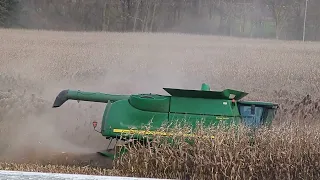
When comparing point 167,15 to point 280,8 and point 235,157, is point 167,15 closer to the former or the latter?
point 280,8

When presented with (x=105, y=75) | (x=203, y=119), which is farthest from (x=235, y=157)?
(x=105, y=75)

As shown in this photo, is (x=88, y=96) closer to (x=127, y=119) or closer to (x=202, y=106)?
(x=127, y=119)

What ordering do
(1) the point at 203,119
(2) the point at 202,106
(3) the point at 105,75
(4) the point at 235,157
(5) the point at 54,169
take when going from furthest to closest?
1. (3) the point at 105,75
2. (2) the point at 202,106
3. (1) the point at 203,119
4. (5) the point at 54,169
5. (4) the point at 235,157

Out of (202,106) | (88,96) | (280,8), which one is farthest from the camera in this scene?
(280,8)

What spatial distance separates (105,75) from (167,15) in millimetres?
Answer: 3398

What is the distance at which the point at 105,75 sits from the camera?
1569 centimetres

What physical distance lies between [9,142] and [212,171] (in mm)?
4725

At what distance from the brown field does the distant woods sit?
1.73 ft

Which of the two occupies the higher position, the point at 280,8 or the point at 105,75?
the point at 280,8

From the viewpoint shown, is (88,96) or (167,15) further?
A: (167,15)

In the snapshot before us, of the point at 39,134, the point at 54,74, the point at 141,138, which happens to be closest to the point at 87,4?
the point at 54,74

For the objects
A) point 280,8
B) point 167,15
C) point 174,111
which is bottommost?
point 174,111

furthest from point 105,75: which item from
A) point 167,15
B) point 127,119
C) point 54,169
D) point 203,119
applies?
point 54,169

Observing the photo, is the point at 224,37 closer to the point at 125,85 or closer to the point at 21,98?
the point at 125,85
